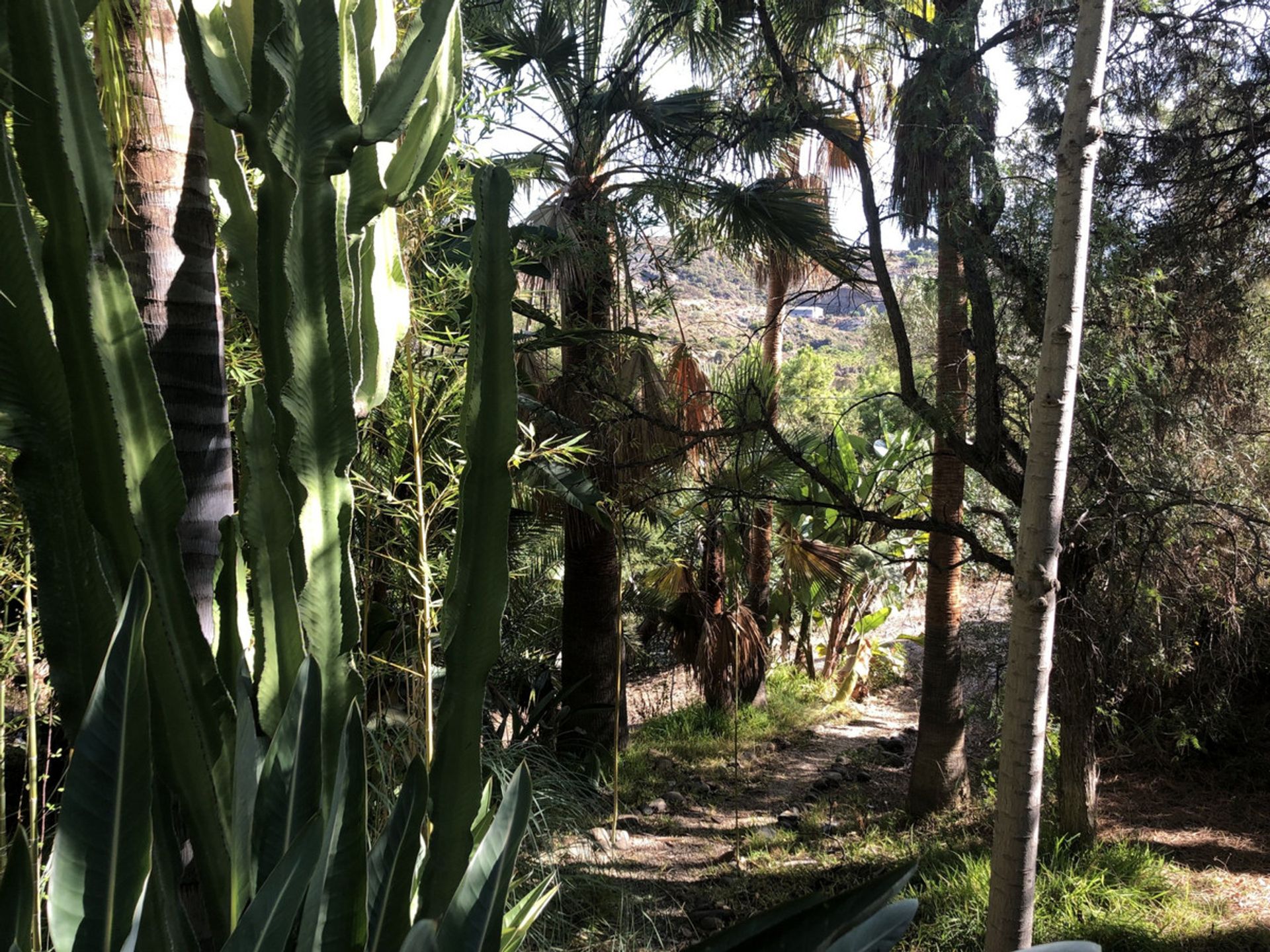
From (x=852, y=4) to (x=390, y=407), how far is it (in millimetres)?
3495

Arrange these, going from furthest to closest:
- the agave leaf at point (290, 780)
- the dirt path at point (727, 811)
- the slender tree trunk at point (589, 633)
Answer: the slender tree trunk at point (589, 633), the dirt path at point (727, 811), the agave leaf at point (290, 780)

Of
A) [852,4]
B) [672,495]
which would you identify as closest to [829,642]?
[672,495]

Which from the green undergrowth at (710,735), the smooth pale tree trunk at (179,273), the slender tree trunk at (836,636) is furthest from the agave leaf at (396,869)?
the slender tree trunk at (836,636)

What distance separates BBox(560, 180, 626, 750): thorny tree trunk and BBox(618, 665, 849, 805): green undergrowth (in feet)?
2.19

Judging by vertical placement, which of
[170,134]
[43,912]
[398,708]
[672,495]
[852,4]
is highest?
[852,4]

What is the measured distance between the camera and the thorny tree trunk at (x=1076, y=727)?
182 inches

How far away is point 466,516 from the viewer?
1.41 metres

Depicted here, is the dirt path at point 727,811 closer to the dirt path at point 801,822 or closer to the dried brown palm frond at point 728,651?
the dirt path at point 801,822

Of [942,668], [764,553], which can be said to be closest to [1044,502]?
[942,668]

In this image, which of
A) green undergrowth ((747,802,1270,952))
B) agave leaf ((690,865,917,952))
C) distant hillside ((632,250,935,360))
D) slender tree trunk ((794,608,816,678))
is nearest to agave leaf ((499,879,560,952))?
agave leaf ((690,865,917,952))

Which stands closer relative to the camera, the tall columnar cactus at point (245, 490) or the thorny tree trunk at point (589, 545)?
the tall columnar cactus at point (245, 490)

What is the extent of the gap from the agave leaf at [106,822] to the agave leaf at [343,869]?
0.20 metres

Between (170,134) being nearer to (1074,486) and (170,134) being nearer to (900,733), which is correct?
(1074,486)

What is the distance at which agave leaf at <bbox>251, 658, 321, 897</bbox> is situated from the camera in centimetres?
117
